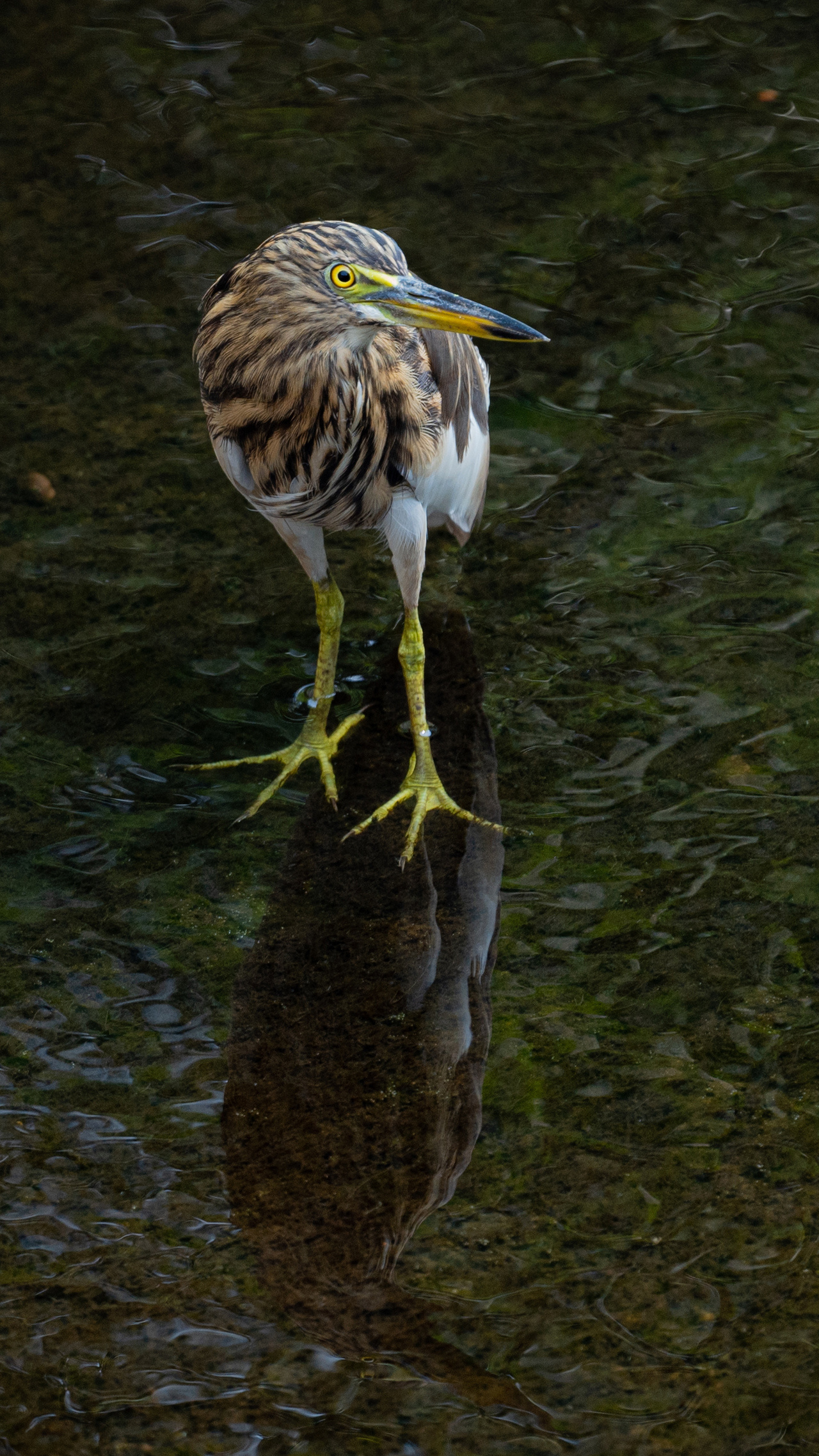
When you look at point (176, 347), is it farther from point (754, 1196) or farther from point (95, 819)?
point (754, 1196)

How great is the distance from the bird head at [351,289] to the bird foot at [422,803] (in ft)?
4.08

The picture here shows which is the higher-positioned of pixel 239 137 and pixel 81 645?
pixel 239 137

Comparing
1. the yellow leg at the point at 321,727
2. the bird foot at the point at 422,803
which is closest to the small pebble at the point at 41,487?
the yellow leg at the point at 321,727

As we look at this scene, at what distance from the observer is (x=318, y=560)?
12.6ft

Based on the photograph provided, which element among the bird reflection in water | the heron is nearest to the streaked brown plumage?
the heron

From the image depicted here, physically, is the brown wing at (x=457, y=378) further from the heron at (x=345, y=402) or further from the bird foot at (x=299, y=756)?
the bird foot at (x=299, y=756)

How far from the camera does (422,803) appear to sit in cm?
378

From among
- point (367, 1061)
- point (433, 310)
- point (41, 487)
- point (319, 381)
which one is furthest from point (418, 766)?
point (41, 487)

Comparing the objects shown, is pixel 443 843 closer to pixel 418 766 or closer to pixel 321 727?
pixel 418 766

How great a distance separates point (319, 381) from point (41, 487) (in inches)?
80.4

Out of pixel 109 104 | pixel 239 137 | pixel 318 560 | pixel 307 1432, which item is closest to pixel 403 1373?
pixel 307 1432

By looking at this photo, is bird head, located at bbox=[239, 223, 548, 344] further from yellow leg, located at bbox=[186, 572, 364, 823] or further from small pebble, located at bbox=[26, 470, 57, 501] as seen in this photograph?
small pebble, located at bbox=[26, 470, 57, 501]

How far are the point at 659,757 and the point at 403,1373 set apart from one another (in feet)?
5.95

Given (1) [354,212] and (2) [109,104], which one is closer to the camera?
(1) [354,212]
